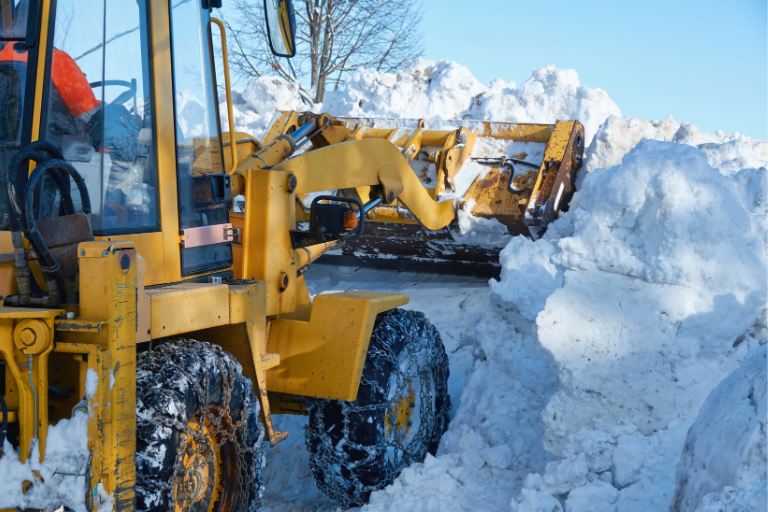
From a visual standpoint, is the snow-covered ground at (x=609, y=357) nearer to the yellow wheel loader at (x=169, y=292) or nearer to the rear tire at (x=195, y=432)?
the yellow wheel loader at (x=169, y=292)

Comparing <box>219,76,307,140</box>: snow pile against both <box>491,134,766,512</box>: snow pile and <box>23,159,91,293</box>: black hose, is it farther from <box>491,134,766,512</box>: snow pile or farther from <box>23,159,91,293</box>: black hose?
<box>23,159,91,293</box>: black hose

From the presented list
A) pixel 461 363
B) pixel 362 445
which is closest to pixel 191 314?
pixel 362 445

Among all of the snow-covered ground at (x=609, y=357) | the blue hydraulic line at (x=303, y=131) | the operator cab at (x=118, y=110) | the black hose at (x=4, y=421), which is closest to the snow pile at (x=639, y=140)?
the snow-covered ground at (x=609, y=357)

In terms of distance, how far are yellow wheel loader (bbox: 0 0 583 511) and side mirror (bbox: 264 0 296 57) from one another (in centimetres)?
1

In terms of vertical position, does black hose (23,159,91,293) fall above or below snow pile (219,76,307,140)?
below

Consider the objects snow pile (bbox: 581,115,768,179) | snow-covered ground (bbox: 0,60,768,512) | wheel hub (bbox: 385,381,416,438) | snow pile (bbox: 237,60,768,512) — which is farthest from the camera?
snow pile (bbox: 581,115,768,179)

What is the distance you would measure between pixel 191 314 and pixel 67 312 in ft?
1.66

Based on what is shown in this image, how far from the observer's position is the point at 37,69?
2209 mm

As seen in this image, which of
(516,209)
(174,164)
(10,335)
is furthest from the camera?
(516,209)

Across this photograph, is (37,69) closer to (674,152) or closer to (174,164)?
(174,164)

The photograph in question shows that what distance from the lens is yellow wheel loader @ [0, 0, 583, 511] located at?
6.73 feet

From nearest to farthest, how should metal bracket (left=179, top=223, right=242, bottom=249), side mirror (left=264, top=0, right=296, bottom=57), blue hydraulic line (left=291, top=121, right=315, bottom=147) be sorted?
metal bracket (left=179, top=223, right=242, bottom=249) → side mirror (left=264, top=0, right=296, bottom=57) → blue hydraulic line (left=291, top=121, right=315, bottom=147)

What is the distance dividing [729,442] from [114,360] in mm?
2025

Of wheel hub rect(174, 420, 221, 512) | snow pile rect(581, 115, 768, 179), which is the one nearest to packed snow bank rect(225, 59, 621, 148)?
snow pile rect(581, 115, 768, 179)
